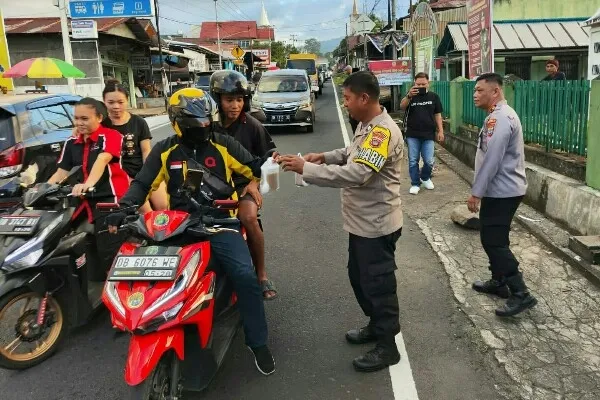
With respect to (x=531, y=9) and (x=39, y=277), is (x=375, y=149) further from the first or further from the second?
(x=531, y=9)

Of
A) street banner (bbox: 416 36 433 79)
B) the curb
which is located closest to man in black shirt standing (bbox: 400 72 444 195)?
the curb

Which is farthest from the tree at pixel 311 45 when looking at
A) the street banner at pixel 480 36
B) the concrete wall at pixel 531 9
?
the street banner at pixel 480 36

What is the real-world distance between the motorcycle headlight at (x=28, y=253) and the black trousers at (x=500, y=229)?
10.4 ft

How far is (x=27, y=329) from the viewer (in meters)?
3.45

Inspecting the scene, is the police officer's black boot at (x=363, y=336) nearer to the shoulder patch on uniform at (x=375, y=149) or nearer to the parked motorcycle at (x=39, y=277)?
the shoulder patch on uniform at (x=375, y=149)

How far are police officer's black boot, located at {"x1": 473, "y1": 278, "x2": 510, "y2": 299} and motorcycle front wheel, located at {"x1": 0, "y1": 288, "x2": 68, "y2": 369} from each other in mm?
3230

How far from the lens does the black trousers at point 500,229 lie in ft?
13.0

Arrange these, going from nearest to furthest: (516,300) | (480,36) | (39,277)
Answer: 1. (39,277)
2. (516,300)
3. (480,36)

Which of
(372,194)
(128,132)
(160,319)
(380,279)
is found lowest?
(380,279)

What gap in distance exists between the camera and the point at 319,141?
13734mm

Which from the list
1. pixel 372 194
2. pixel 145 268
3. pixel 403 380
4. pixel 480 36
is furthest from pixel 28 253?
pixel 480 36

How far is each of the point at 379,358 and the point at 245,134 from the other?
2085 mm

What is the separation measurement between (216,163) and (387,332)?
150 centimetres

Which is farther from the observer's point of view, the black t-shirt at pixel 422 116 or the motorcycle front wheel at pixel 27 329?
the black t-shirt at pixel 422 116
